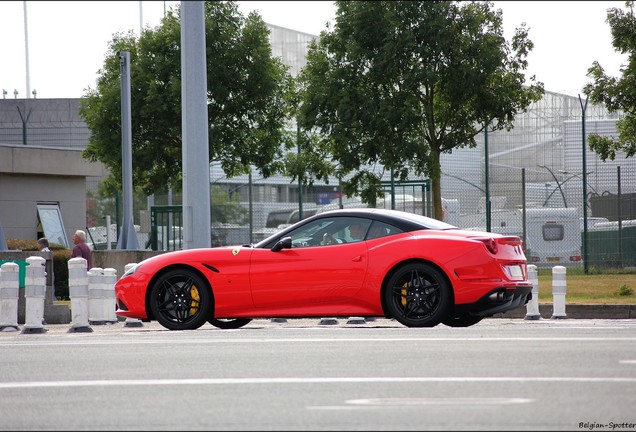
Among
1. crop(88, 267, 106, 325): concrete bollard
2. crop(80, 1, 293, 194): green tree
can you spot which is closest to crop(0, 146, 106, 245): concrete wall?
crop(80, 1, 293, 194): green tree

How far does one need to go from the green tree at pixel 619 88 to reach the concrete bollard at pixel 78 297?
12.3 metres

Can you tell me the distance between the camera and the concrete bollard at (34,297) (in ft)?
50.4

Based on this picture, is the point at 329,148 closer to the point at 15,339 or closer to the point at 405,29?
the point at 405,29

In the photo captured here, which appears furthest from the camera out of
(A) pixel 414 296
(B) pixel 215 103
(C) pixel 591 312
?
(B) pixel 215 103

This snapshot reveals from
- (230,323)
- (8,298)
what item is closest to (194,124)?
(8,298)

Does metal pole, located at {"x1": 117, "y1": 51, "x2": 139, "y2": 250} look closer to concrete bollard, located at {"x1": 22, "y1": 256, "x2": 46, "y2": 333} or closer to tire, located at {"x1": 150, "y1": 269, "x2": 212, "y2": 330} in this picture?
concrete bollard, located at {"x1": 22, "y1": 256, "x2": 46, "y2": 333}

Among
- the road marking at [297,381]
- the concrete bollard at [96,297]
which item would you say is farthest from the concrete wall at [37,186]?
the road marking at [297,381]

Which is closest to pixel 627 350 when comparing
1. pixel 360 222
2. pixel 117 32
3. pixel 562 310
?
pixel 360 222

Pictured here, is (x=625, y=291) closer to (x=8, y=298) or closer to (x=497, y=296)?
(x=497, y=296)

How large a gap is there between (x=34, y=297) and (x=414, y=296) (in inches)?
202

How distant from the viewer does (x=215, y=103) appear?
28234 millimetres

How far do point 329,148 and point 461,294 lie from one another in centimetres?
1285

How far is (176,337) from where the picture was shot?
12398 mm

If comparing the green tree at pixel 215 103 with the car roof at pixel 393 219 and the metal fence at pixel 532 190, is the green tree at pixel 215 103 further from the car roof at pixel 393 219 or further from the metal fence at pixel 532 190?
the car roof at pixel 393 219
